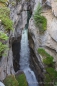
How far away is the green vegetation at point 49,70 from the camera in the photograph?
535 inches

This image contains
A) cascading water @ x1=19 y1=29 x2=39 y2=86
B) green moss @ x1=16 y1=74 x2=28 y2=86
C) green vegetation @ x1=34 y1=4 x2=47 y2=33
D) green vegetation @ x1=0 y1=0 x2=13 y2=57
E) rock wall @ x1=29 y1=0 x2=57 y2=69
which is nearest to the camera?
green vegetation @ x1=0 y1=0 x2=13 y2=57

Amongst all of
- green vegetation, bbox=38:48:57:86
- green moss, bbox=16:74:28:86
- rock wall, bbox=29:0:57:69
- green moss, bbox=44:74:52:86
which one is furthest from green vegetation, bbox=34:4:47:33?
green moss, bbox=16:74:28:86

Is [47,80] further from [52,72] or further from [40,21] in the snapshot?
[40,21]

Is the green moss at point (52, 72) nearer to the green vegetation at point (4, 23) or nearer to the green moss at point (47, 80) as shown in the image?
the green moss at point (47, 80)

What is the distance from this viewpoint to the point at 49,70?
13.8 meters

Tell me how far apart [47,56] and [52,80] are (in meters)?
1.86

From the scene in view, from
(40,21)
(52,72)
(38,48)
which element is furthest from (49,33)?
(52,72)

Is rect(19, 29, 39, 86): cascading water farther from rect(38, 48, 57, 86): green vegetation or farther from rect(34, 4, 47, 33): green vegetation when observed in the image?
rect(34, 4, 47, 33): green vegetation

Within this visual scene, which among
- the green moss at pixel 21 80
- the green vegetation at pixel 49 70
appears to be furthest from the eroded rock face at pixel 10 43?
the green vegetation at pixel 49 70

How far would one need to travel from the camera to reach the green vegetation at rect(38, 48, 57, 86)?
13602mm

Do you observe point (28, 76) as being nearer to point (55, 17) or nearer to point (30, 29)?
point (30, 29)

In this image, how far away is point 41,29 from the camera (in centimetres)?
1498

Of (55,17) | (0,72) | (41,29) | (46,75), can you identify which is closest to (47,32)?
(41,29)

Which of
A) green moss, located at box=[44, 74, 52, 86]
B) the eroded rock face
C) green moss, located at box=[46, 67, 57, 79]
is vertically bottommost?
green moss, located at box=[44, 74, 52, 86]
